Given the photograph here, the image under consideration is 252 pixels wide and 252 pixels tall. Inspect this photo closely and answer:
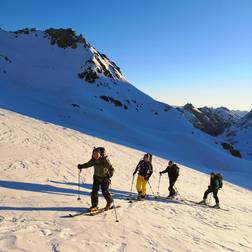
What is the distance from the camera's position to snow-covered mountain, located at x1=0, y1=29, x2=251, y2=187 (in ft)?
160

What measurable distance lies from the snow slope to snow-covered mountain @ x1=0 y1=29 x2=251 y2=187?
71.4 ft

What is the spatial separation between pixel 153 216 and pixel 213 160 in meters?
43.0

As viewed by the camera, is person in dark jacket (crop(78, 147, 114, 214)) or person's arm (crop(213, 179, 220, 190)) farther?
person's arm (crop(213, 179, 220, 190))

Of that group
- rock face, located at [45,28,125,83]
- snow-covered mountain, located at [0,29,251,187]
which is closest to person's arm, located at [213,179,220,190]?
snow-covered mountain, located at [0,29,251,187]

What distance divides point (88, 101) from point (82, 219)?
177 ft

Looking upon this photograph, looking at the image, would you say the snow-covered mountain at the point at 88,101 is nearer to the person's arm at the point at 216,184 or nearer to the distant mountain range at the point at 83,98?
the distant mountain range at the point at 83,98

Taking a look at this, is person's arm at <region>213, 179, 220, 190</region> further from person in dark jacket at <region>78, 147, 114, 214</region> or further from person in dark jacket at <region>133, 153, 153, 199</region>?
person in dark jacket at <region>78, 147, 114, 214</region>

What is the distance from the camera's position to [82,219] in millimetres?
10711

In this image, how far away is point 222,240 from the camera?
37.0 ft

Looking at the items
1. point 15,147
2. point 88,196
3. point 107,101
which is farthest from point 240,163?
point 88,196

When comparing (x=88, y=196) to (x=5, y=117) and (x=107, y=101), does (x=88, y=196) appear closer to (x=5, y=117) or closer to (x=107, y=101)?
(x=5, y=117)

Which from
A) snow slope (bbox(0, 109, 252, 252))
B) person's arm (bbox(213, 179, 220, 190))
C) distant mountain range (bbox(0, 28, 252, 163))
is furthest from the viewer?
distant mountain range (bbox(0, 28, 252, 163))

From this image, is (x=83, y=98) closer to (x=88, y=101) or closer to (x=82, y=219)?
(x=88, y=101)

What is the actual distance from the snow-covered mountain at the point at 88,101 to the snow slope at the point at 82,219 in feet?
71.4
